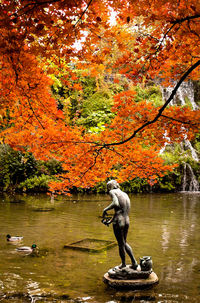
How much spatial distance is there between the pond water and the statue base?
0.12 m

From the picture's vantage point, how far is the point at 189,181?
71.7 ft

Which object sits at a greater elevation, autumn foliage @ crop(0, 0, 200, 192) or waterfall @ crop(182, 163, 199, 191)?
autumn foliage @ crop(0, 0, 200, 192)

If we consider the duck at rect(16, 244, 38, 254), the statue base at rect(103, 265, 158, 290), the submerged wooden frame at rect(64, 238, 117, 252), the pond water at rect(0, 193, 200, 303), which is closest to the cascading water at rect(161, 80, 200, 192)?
the pond water at rect(0, 193, 200, 303)

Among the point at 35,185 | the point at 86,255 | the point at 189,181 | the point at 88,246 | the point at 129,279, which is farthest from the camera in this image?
the point at 189,181

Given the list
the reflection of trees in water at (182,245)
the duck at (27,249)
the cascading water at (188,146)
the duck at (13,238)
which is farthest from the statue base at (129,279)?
the cascading water at (188,146)

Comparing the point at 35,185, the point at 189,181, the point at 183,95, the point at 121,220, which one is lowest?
the point at 121,220

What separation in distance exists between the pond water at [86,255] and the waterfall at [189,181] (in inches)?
300

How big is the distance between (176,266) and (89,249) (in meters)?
2.09

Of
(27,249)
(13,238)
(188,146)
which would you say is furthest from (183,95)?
(27,249)

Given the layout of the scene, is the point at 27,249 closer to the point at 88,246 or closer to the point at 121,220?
the point at 88,246

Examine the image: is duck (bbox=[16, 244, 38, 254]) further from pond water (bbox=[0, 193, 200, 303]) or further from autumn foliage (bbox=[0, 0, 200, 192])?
autumn foliage (bbox=[0, 0, 200, 192])

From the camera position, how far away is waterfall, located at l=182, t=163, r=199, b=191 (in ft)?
71.3

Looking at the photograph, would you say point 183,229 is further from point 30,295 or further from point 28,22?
point 28,22

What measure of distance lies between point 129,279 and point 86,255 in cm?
205
